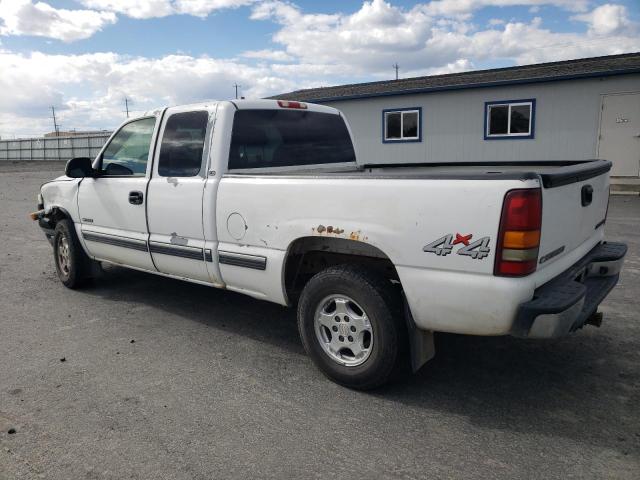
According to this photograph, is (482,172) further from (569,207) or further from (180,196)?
(180,196)

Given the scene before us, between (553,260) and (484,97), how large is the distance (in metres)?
15.3

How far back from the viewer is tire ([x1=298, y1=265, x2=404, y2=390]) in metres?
3.30

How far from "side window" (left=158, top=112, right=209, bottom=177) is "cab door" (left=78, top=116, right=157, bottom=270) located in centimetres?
23

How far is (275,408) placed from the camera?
3.32 meters

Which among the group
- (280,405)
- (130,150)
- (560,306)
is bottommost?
(280,405)

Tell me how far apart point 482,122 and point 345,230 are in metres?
15.3

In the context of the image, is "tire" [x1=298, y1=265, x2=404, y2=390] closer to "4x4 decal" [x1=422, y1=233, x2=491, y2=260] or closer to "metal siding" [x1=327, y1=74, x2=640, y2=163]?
"4x4 decal" [x1=422, y1=233, x2=491, y2=260]

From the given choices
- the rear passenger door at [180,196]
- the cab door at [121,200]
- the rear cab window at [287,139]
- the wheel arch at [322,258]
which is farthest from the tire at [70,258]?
the wheel arch at [322,258]

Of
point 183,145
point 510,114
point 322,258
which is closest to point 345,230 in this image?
point 322,258

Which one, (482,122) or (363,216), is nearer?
(363,216)

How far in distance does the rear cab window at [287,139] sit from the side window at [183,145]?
1.03 feet

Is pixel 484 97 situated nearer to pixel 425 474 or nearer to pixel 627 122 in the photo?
pixel 627 122

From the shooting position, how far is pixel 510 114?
1684cm

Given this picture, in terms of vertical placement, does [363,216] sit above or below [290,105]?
below
